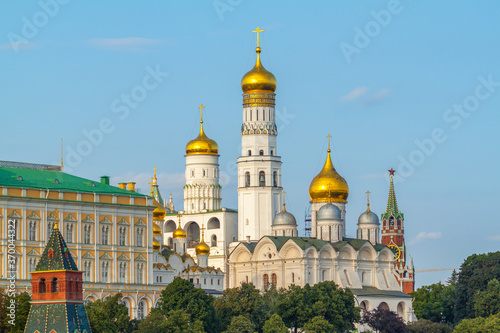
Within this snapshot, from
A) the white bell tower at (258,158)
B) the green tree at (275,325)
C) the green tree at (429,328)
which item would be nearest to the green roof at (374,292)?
the green tree at (429,328)

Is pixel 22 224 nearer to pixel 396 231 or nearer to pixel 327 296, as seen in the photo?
Result: pixel 327 296

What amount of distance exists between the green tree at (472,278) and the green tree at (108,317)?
34.5 meters

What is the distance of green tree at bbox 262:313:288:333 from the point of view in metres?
84.8

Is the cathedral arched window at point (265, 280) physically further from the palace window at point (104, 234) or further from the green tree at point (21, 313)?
the green tree at point (21, 313)

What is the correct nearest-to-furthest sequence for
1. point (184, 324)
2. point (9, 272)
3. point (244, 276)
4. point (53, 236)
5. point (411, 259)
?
point (53, 236) → point (184, 324) → point (9, 272) → point (244, 276) → point (411, 259)

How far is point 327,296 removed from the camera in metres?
93.2

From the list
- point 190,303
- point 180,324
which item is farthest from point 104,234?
point 180,324

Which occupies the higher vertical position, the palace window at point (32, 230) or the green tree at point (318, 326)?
the palace window at point (32, 230)

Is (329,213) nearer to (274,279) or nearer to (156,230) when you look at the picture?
(274,279)

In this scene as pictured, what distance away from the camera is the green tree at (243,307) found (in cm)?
9000

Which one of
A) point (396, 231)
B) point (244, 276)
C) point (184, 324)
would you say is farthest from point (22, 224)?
point (396, 231)

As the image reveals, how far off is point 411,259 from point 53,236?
93424 mm

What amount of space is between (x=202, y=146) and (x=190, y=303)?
132 ft

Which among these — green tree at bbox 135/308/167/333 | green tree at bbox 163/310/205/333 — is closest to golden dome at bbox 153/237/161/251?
green tree at bbox 163/310/205/333
